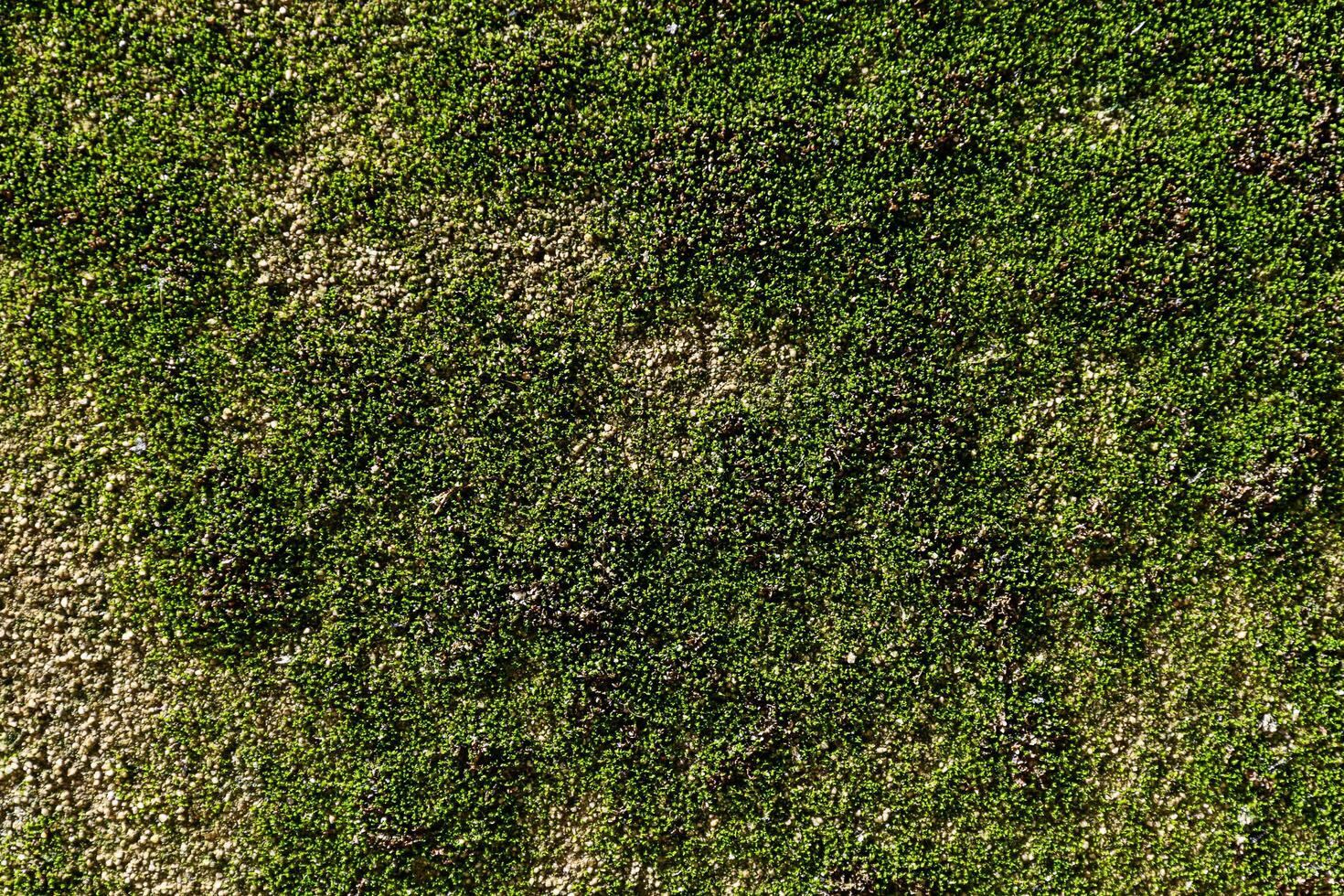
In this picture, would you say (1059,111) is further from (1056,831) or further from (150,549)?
(150,549)

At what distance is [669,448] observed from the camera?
319 centimetres

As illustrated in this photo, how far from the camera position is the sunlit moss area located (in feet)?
10.1

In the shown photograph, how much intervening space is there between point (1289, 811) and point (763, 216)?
3888 millimetres

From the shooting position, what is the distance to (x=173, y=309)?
10.3 ft

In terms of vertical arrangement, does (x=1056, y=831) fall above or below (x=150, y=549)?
below

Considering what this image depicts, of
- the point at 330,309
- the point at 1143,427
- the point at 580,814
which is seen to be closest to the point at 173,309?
the point at 330,309

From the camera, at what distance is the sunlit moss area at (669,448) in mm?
3064

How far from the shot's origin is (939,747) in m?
3.12

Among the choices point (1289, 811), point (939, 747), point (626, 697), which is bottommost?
point (1289, 811)

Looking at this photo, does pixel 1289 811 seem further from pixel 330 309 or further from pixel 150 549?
pixel 150 549

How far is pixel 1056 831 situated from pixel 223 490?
4.47 meters

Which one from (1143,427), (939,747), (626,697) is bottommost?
(939,747)

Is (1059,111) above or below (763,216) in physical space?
above

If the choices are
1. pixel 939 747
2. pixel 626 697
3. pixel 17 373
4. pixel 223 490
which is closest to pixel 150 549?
pixel 223 490
